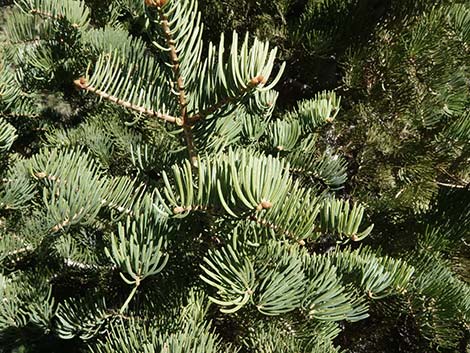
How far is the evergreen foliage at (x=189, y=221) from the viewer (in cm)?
31

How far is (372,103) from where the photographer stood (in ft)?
2.52

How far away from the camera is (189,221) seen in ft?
1.23

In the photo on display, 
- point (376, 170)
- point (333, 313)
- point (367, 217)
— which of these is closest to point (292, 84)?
point (376, 170)

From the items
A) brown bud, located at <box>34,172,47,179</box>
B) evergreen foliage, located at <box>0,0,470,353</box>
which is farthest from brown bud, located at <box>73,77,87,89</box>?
brown bud, located at <box>34,172,47,179</box>

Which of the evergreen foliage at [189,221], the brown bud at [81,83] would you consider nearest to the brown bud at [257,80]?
the evergreen foliage at [189,221]

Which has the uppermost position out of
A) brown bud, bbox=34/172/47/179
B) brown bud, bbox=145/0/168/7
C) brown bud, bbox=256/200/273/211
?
brown bud, bbox=145/0/168/7

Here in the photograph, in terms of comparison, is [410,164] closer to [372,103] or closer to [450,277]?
[372,103]

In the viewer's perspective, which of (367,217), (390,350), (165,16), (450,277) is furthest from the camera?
(390,350)

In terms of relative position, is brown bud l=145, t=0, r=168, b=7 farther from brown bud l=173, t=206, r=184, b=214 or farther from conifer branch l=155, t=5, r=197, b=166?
brown bud l=173, t=206, r=184, b=214

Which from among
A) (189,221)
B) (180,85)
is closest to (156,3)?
(180,85)

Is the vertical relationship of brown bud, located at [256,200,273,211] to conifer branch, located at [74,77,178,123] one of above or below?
below

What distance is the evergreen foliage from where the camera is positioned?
0.31 meters

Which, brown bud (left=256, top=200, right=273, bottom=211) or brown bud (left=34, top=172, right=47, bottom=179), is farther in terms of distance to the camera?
brown bud (left=34, top=172, right=47, bottom=179)

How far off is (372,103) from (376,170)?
116 mm
